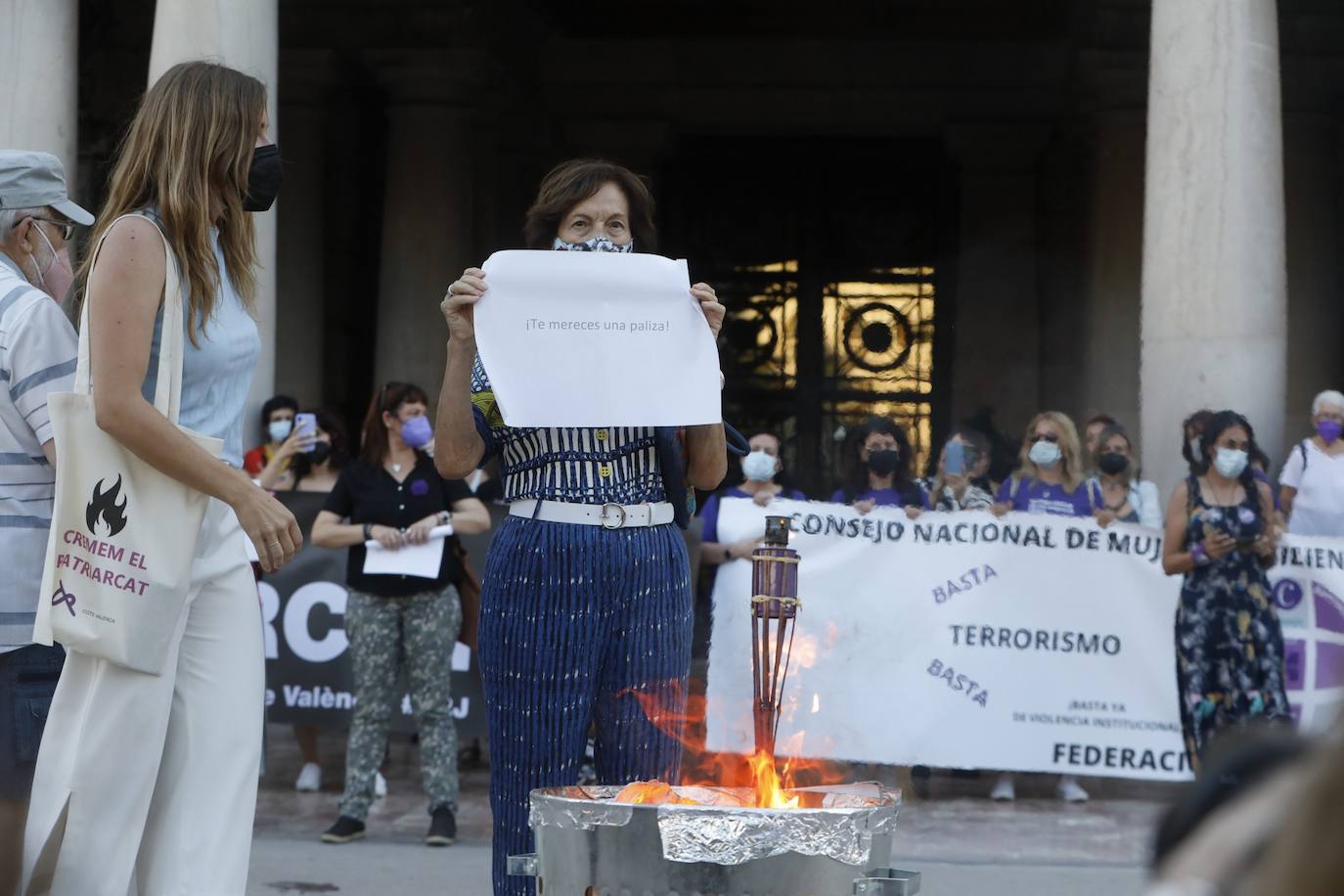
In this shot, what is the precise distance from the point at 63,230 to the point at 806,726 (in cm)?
547

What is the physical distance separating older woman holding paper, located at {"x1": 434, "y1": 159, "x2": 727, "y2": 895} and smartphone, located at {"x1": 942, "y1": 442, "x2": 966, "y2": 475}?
668 centimetres

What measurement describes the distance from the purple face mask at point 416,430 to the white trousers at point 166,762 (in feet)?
14.7

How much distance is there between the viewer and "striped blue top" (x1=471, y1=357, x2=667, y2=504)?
3.86m

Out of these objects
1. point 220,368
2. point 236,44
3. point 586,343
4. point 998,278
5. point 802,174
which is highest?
point 802,174

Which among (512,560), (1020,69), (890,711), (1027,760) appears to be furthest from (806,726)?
(1020,69)

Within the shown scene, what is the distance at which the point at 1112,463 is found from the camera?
9641mm

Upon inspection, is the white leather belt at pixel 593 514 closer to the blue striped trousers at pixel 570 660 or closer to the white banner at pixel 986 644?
the blue striped trousers at pixel 570 660

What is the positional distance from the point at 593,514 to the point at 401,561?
166 inches

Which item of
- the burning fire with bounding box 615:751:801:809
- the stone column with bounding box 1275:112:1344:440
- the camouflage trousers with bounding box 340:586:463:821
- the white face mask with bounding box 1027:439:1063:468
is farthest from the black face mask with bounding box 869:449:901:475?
the stone column with bounding box 1275:112:1344:440

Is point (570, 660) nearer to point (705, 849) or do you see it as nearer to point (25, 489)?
point (705, 849)

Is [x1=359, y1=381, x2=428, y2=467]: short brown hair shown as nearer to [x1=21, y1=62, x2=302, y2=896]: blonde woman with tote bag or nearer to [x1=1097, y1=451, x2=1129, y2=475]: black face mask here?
[x1=1097, y1=451, x2=1129, y2=475]: black face mask

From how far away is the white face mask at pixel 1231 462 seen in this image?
8141mm

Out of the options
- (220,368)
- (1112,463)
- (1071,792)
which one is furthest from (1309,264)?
(220,368)

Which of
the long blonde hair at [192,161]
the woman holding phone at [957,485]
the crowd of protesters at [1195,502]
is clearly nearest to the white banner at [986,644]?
the crowd of protesters at [1195,502]
